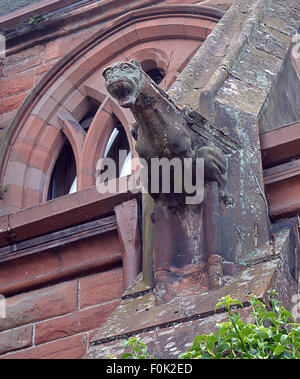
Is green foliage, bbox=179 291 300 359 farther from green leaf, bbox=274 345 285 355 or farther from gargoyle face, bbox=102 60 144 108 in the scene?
gargoyle face, bbox=102 60 144 108

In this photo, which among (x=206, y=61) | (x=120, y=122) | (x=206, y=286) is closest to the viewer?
(x=206, y=286)

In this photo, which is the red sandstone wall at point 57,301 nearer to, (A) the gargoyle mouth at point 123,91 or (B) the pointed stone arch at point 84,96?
(A) the gargoyle mouth at point 123,91

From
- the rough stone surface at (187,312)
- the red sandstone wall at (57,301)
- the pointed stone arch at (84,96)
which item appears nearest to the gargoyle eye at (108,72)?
the rough stone surface at (187,312)

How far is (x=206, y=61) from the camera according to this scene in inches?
242

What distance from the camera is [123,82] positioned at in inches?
169

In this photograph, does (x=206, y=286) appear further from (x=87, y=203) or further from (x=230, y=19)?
(x=230, y=19)

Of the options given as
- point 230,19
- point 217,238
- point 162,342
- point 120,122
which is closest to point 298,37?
point 230,19

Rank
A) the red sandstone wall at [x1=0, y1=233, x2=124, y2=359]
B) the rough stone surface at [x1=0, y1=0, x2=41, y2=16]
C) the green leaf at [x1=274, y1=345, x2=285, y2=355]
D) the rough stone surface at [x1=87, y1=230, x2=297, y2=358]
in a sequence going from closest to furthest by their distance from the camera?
the green leaf at [x1=274, y1=345, x2=285, y2=355] < the rough stone surface at [x1=87, y1=230, x2=297, y2=358] < the red sandstone wall at [x1=0, y1=233, x2=124, y2=359] < the rough stone surface at [x1=0, y1=0, x2=41, y2=16]

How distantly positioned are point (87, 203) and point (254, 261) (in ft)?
4.73

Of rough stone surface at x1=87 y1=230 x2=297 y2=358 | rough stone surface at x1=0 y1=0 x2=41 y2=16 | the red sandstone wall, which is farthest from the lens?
rough stone surface at x1=0 y1=0 x2=41 y2=16

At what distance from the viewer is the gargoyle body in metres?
4.32
